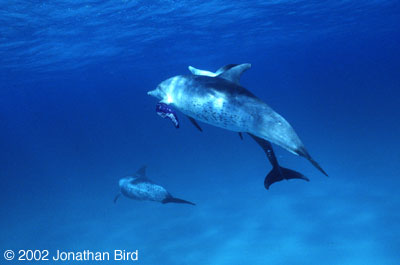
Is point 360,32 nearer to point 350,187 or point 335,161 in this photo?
point 335,161

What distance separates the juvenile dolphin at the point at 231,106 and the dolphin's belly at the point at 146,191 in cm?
437

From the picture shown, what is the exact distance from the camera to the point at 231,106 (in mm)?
4195

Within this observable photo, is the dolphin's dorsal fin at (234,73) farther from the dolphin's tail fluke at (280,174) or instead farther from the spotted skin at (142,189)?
the spotted skin at (142,189)

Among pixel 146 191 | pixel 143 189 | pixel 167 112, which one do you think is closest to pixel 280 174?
pixel 167 112

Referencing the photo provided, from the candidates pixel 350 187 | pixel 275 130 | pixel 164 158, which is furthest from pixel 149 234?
pixel 164 158

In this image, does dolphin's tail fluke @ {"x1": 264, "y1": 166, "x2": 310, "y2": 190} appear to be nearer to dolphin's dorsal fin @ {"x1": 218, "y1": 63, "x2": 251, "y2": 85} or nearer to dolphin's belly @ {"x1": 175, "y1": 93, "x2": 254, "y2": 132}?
dolphin's belly @ {"x1": 175, "y1": 93, "x2": 254, "y2": 132}

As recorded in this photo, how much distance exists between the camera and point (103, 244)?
15.5 metres

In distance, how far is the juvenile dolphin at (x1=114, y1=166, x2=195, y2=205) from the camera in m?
8.97

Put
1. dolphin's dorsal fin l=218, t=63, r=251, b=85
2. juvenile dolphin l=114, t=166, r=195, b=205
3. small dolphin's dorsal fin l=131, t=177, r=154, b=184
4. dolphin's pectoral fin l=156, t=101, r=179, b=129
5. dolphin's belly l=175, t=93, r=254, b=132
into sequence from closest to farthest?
1. dolphin's belly l=175, t=93, r=254, b=132
2. dolphin's dorsal fin l=218, t=63, r=251, b=85
3. dolphin's pectoral fin l=156, t=101, r=179, b=129
4. juvenile dolphin l=114, t=166, r=195, b=205
5. small dolphin's dorsal fin l=131, t=177, r=154, b=184

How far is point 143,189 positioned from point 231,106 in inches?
240

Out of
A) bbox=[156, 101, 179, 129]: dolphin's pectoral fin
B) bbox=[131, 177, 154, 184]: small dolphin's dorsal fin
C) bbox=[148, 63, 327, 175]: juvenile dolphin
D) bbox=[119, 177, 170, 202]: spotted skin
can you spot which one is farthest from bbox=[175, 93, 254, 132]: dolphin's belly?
bbox=[131, 177, 154, 184]: small dolphin's dorsal fin

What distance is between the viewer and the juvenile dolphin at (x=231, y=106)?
3730 millimetres

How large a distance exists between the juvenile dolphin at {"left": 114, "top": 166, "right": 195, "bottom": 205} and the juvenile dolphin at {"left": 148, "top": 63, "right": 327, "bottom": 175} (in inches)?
169

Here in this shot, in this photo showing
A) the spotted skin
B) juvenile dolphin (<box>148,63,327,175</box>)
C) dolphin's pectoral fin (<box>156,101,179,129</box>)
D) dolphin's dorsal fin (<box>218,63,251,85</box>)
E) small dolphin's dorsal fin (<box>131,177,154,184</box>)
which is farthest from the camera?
small dolphin's dorsal fin (<box>131,177,154,184</box>)
